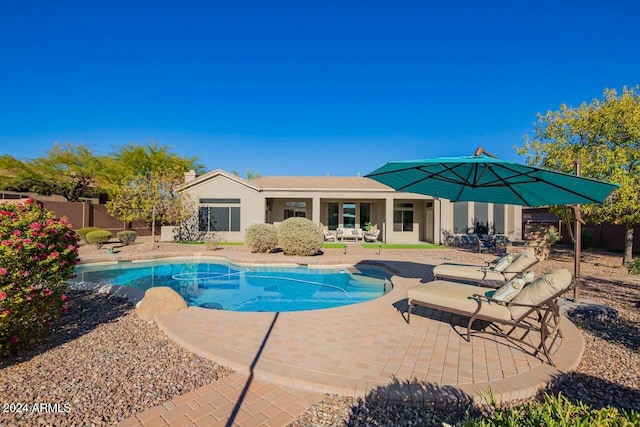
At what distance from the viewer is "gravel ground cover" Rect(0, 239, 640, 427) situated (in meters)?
2.76

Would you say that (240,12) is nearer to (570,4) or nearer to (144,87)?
(144,87)

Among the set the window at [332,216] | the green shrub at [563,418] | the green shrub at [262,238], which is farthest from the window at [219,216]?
the green shrub at [563,418]

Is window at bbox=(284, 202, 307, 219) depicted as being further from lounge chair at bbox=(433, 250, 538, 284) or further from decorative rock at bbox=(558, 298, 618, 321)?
decorative rock at bbox=(558, 298, 618, 321)

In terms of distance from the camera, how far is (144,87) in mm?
19328

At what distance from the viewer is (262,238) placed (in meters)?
14.7

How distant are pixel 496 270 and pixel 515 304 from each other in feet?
11.9

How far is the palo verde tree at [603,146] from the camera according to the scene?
1091cm

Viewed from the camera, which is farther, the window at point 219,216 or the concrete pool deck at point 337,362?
the window at point 219,216

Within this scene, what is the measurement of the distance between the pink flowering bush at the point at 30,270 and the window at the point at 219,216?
15774mm

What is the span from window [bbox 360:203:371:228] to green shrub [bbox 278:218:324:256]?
381 inches

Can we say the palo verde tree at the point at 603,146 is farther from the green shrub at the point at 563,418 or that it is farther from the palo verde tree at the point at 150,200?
the palo verde tree at the point at 150,200

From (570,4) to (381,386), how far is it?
13.9 metres

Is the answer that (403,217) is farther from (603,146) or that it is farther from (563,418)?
(563,418)

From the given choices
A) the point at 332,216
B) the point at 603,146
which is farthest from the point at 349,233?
the point at 603,146
